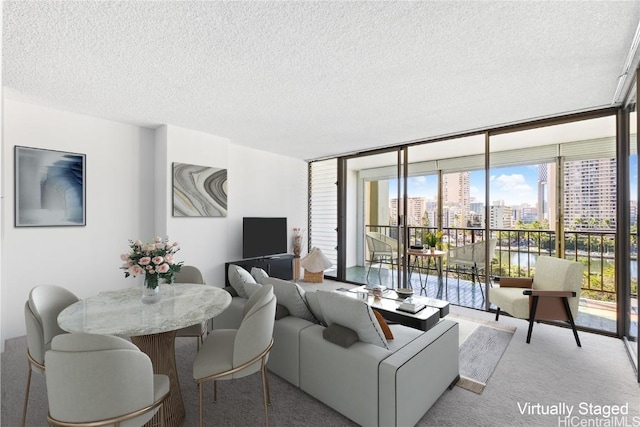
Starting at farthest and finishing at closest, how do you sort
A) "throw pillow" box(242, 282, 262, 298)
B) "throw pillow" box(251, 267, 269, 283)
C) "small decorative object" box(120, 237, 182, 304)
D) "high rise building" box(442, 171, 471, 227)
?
"high rise building" box(442, 171, 471, 227)
"throw pillow" box(251, 267, 269, 283)
"throw pillow" box(242, 282, 262, 298)
"small decorative object" box(120, 237, 182, 304)

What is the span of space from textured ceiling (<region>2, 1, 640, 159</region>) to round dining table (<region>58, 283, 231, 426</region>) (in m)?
1.83

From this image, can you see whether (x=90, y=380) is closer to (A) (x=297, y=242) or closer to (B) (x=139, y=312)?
(B) (x=139, y=312)

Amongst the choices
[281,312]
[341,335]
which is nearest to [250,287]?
[281,312]

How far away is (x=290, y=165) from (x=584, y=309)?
4981mm

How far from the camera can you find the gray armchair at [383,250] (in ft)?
18.2

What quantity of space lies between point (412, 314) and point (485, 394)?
2.60 feet

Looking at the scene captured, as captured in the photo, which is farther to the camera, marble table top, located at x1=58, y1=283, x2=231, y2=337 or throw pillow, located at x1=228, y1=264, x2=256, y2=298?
throw pillow, located at x1=228, y1=264, x2=256, y2=298

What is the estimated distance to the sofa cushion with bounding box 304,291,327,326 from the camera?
240 centimetres

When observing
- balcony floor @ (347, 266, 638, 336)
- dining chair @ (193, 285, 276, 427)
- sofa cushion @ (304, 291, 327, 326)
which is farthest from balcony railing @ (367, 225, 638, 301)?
dining chair @ (193, 285, 276, 427)

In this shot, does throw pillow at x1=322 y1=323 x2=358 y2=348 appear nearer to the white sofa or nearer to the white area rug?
the white sofa

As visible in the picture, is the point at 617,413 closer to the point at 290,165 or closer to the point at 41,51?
the point at 41,51

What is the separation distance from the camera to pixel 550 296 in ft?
10.3

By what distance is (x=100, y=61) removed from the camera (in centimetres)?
243

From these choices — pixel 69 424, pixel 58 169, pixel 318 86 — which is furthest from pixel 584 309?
pixel 58 169
